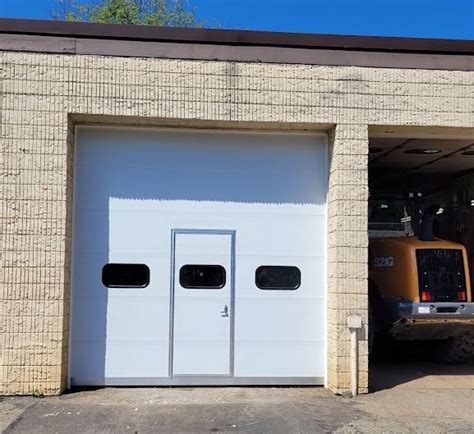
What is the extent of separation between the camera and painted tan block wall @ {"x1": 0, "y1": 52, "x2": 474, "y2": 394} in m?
7.54

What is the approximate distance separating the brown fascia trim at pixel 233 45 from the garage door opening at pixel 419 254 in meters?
1.26

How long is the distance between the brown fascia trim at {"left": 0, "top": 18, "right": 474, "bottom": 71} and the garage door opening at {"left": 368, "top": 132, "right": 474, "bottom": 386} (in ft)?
4.12

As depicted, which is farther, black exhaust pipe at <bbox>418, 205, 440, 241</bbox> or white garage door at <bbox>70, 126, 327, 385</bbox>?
black exhaust pipe at <bbox>418, 205, 440, 241</bbox>

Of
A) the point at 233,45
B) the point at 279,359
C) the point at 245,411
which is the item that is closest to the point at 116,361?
the point at 245,411

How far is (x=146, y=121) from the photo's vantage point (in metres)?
8.03

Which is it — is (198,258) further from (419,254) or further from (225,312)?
(419,254)

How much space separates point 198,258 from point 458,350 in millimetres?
4981

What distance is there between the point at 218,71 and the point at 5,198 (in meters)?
3.07

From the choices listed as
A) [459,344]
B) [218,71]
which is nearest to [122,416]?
[218,71]

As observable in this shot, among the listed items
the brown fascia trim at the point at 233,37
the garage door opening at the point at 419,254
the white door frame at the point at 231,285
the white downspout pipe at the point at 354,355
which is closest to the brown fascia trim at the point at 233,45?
the brown fascia trim at the point at 233,37

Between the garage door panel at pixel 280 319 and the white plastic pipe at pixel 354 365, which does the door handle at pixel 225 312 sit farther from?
the white plastic pipe at pixel 354 365

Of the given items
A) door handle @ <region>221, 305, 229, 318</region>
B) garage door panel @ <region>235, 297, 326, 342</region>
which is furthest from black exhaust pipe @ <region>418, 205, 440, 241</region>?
door handle @ <region>221, 305, 229, 318</region>

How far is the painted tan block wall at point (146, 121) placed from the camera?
24.7 feet

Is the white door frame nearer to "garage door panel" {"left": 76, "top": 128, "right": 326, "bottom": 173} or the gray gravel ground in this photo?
the gray gravel ground
